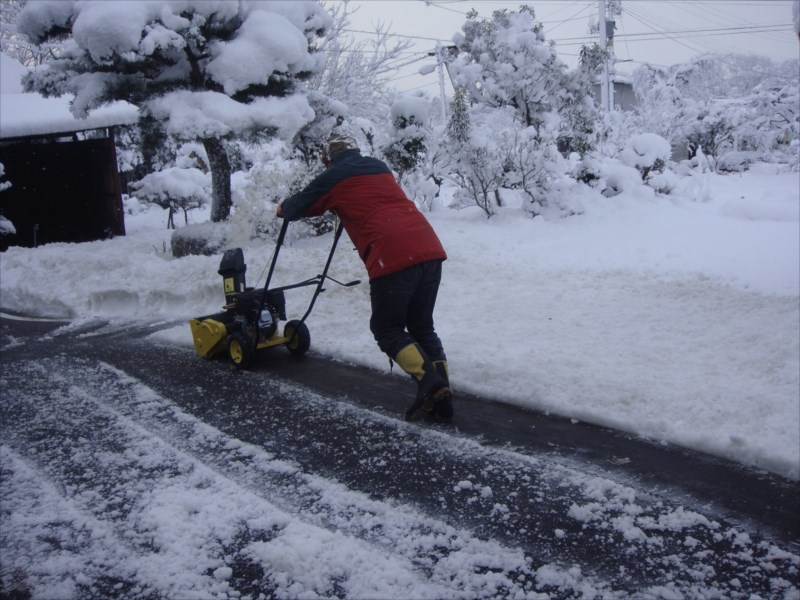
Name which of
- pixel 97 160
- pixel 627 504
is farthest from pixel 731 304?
pixel 97 160

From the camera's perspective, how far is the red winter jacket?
3.96m

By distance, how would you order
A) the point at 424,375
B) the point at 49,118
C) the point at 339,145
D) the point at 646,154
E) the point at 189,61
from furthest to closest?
1. the point at 49,118
2. the point at 646,154
3. the point at 189,61
4. the point at 339,145
5. the point at 424,375

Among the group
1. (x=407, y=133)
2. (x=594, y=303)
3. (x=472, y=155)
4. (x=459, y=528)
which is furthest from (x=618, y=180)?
(x=459, y=528)

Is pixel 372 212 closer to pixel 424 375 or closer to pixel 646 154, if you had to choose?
pixel 424 375

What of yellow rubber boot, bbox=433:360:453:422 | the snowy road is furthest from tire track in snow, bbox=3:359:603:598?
yellow rubber boot, bbox=433:360:453:422

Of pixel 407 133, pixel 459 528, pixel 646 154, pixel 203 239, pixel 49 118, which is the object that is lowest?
pixel 459 528

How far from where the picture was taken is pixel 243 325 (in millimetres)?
5461

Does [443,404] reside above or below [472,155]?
below

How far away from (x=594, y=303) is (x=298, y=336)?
302cm

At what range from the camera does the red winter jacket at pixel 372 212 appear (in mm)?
3955

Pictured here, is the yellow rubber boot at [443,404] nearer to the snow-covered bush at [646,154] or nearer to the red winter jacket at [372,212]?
the red winter jacket at [372,212]

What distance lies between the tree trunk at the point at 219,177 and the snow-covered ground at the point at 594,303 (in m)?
1.35

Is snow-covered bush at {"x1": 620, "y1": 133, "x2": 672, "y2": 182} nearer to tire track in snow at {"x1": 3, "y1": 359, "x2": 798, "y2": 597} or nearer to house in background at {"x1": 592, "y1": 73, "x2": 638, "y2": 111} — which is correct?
tire track in snow at {"x1": 3, "y1": 359, "x2": 798, "y2": 597}

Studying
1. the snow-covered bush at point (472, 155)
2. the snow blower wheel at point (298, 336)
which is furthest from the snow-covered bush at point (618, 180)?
the snow blower wheel at point (298, 336)
